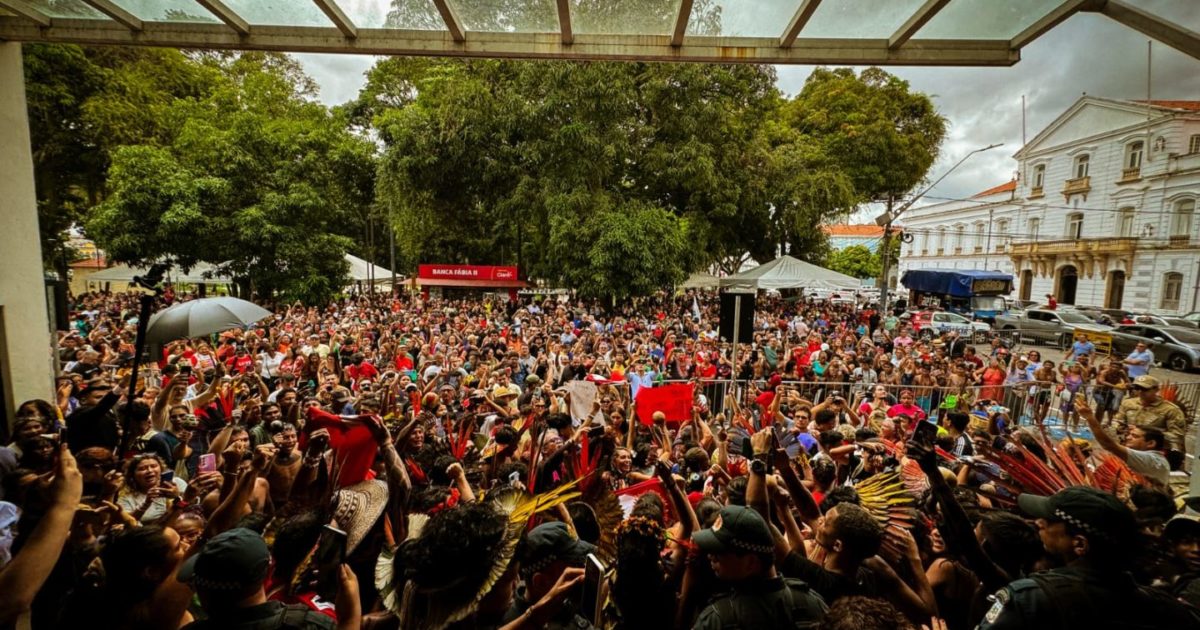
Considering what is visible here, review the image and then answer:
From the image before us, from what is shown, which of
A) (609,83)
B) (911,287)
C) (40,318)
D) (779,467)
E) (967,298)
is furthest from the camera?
(911,287)

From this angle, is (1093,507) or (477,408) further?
(477,408)

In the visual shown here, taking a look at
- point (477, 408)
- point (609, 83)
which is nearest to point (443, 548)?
point (477, 408)

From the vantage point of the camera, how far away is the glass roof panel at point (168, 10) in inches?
147

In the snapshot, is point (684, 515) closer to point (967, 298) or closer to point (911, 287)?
point (967, 298)

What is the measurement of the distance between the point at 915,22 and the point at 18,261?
7369 mm

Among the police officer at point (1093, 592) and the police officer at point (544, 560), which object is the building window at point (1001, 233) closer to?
the police officer at point (1093, 592)

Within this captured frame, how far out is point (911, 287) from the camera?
118ft

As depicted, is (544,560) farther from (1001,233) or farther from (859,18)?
(1001,233)

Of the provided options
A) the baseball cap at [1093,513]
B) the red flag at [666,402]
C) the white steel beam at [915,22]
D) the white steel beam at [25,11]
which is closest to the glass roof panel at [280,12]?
the white steel beam at [25,11]

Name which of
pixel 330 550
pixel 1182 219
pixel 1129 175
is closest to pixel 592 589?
pixel 330 550

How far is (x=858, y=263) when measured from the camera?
59969 mm

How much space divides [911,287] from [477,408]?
37513mm

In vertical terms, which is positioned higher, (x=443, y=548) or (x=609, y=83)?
(x=609, y=83)

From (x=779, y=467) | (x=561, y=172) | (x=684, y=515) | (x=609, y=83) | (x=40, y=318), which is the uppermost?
(x=609, y=83)
